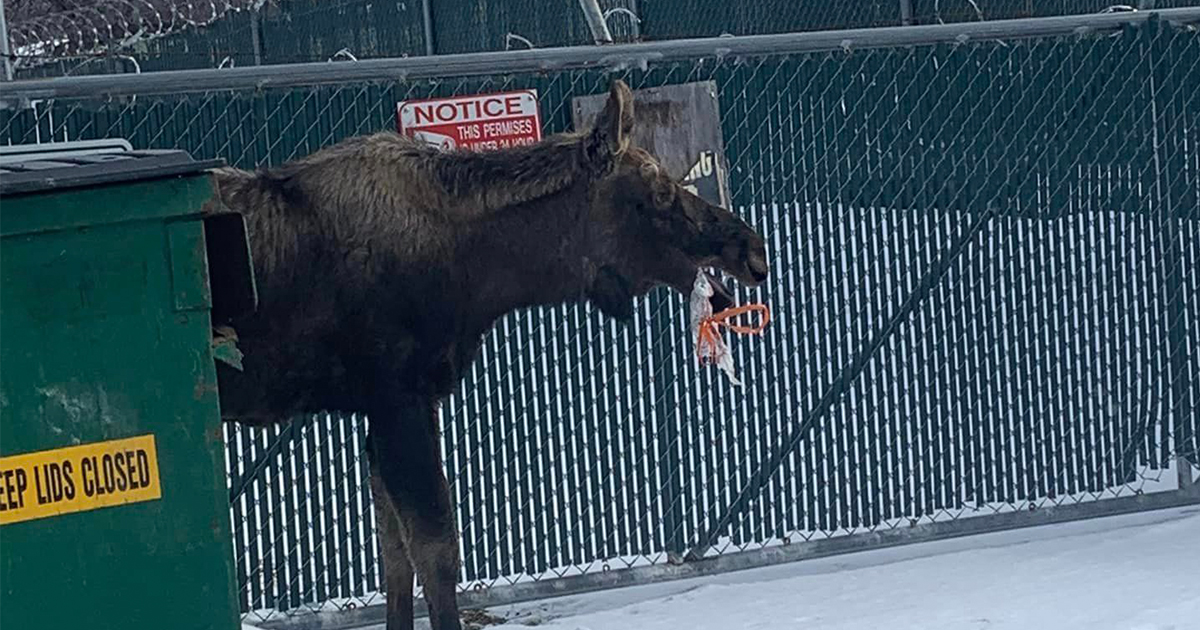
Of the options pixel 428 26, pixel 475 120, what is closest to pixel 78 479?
pixel 475 120

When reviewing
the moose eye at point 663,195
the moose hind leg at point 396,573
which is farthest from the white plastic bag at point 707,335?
the moose hind leg at point 396,573

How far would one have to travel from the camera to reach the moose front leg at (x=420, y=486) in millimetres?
6578

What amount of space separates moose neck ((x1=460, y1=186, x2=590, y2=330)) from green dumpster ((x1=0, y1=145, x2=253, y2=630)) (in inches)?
80.6

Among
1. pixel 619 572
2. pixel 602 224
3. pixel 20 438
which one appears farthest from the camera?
pixel 619 572

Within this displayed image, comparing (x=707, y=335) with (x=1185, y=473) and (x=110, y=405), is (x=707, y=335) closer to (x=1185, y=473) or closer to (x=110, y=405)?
(x=1185, y=473)

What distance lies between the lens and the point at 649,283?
710cm

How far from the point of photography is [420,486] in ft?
21.7

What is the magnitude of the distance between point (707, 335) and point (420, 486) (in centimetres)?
138

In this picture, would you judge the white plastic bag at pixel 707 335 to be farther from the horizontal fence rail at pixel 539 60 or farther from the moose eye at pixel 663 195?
the horizontal fence rail at pixel 539 60

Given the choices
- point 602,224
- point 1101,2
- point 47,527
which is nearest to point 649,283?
point 602,224

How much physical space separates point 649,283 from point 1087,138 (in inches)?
94.1

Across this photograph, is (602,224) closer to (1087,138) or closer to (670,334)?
(670,334)

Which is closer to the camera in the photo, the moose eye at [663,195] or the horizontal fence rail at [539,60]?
the horizontal fence rail at [539,60]

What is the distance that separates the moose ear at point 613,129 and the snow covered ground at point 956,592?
178 centimetres
